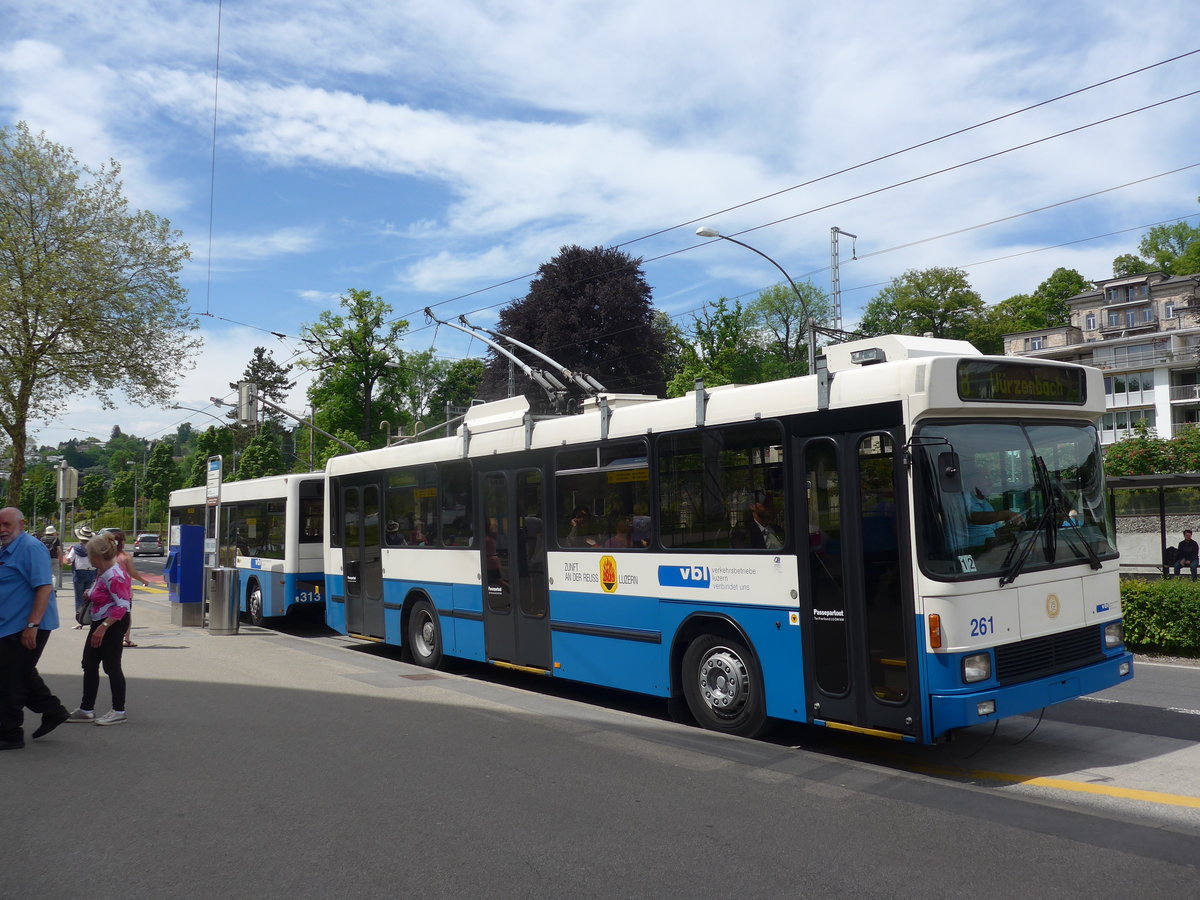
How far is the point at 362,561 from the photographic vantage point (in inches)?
547

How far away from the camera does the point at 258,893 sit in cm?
444

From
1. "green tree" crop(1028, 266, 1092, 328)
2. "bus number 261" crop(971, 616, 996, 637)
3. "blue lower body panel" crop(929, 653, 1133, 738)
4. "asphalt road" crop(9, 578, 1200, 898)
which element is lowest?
"asphalt road" crop(9, 578, 1200, 898)

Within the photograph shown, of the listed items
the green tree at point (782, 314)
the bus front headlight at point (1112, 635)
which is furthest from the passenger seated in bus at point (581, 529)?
the green tree at point (782, 314)

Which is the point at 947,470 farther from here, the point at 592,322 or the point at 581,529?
the point at 592,322

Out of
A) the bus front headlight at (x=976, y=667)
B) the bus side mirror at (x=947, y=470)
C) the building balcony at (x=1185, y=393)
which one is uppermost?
the building balcony at (x=1185, y=393)

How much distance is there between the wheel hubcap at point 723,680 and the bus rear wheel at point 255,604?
12478mm

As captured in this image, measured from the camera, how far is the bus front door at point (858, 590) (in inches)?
259

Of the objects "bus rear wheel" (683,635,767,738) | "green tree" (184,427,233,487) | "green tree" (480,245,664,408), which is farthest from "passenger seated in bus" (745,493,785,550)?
"green tree" (184,427,233,487)

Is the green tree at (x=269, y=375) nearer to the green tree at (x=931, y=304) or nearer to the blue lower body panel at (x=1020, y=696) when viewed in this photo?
the green tree at (x=931, y=304)

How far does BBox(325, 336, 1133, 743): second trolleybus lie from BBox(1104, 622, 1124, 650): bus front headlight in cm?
1

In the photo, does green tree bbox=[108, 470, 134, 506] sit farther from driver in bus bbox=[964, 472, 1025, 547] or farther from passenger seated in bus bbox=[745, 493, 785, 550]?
driver in bus bbox=[964, 472, 1025, 547]

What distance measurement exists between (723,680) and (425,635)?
5.56 m

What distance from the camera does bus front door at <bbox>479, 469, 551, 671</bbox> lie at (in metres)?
10.2

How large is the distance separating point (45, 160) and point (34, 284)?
3.56 metres
